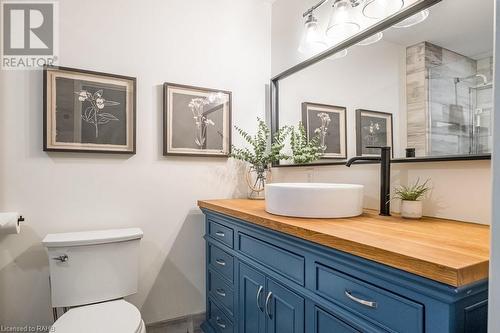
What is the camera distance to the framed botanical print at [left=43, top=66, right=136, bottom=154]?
164 cm

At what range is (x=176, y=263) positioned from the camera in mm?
2006

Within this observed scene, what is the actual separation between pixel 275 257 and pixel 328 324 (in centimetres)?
33

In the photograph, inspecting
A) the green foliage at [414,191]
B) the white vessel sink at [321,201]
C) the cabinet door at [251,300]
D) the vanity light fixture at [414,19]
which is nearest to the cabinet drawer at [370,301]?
the white vessel sink at [321,201]

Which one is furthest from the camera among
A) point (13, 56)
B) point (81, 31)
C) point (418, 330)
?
point (81, 31)

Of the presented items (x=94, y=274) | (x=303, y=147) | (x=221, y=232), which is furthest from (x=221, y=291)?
(x=303, y=147)

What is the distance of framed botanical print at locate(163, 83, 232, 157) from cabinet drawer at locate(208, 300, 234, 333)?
101 centimetres

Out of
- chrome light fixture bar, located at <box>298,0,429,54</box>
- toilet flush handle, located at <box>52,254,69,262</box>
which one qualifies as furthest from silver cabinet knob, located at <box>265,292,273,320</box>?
chrome light fixture bar, located at <box>298,0,429,54</box>

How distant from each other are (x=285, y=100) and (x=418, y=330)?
1697 millimetres

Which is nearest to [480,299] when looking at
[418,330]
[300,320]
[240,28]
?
[418,330]

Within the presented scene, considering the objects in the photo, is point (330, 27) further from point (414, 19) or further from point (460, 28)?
point (460, 28)

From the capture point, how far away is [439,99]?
1.16m

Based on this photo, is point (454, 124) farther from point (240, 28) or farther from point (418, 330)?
point (240, 28)

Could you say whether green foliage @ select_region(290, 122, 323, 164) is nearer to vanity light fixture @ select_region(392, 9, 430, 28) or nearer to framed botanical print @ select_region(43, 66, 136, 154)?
vanity light fixture @ select_region(392, 9, 430, 28)

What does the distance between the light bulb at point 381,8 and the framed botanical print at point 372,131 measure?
45 centimetres
